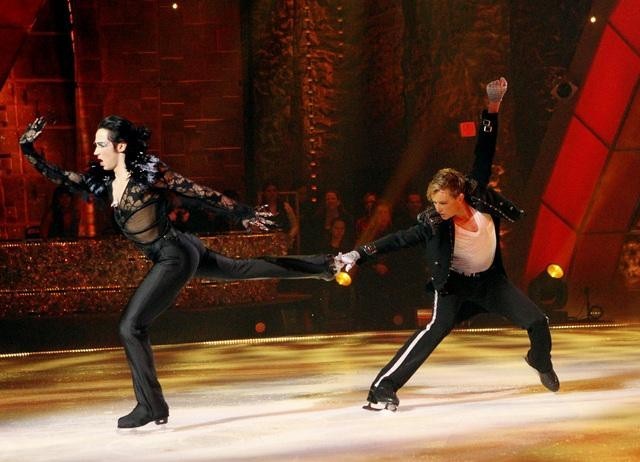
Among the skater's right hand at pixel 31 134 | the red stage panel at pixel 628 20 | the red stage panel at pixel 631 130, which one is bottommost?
the red stage panel at pixel 631 130

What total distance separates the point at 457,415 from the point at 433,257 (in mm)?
841

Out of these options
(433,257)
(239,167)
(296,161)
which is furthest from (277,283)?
(433,257)

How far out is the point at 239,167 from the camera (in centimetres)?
1378

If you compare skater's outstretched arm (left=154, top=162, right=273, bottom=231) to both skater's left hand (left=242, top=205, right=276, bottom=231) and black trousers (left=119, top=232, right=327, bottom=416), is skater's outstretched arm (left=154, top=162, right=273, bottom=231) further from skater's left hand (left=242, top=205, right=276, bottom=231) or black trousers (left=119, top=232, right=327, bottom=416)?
black trousers (left=119, top=232, right=327, bottom=416)

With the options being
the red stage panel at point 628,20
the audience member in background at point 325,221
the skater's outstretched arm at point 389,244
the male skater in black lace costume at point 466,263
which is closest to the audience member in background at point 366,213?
the audience member in background at point 325,221

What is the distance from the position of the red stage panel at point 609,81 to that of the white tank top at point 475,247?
6.07m

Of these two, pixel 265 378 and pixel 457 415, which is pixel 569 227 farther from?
pixel 457 415

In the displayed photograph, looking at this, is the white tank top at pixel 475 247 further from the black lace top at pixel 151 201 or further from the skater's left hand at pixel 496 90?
the black lace top at pixel 151 201

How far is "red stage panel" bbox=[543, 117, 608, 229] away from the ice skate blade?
6.30 meters

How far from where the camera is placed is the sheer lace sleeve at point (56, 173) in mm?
6090

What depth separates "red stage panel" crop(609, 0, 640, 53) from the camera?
11820 millimetres

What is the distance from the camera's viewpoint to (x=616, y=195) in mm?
12398

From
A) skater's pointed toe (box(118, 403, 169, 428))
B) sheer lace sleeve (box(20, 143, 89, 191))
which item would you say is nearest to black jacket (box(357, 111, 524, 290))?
skater's pointed toe (box(118, 403, 169, 428))

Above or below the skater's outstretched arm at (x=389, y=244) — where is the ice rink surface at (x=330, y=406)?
below
